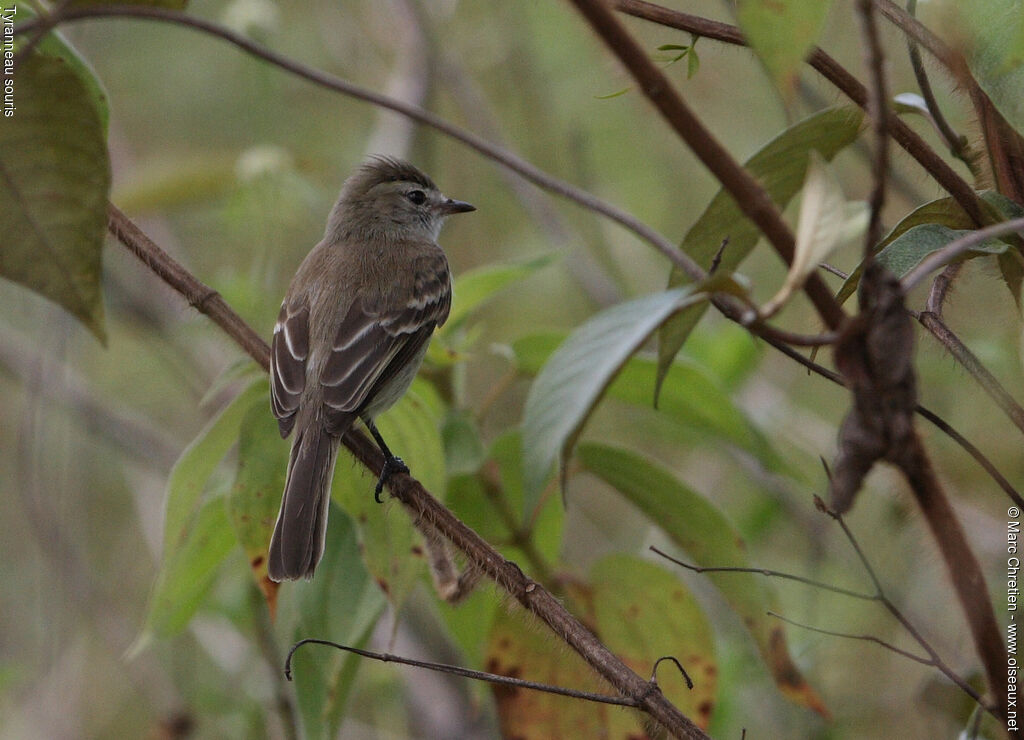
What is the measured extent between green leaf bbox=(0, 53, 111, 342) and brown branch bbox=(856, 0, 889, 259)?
980mm

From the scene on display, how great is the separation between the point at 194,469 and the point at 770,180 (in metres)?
1.30

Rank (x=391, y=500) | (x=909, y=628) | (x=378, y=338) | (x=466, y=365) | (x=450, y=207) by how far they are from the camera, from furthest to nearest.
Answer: (x=450, y=207)
(x=466, y=365)
(x=378, y=338)
(x=391, y=500)
(x=909, y=628)

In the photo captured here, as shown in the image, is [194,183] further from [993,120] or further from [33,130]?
[993,120]

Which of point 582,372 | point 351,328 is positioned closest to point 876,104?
point 582,372

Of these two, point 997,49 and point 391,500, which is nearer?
point 997,49

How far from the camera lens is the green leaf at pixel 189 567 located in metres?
2.20

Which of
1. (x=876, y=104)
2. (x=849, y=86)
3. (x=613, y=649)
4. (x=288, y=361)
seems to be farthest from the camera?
(x=288, y=361)

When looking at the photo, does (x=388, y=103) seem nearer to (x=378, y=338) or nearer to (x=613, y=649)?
(x=613, y=649)

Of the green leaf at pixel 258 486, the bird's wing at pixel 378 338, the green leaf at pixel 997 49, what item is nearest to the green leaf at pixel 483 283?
the bird's wing at pixel 378 338

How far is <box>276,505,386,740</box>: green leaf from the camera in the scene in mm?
2023

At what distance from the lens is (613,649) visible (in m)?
2.36

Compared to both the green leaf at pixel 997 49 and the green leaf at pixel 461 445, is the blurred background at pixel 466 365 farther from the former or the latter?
the green leaf at pixel 997 49

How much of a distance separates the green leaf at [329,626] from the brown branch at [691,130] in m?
1.31

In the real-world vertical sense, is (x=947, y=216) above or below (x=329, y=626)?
above
